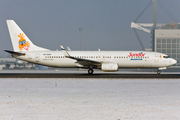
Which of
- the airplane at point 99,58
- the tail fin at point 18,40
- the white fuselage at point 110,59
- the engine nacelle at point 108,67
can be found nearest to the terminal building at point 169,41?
the airplane at point 99,58

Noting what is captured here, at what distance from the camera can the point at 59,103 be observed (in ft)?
40.8

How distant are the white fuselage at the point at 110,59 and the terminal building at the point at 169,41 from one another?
59.7 m

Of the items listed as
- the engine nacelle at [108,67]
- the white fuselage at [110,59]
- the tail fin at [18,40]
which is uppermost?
the tail fin at [18,40]

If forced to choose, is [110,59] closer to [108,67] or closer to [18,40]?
[108,67]

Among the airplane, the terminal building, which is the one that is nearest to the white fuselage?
the airplane

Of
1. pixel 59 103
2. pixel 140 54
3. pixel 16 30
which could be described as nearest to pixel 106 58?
pixel 140 54

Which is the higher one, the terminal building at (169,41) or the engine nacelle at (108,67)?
the terminal building at (169,41)

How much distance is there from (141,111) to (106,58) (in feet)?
90.5

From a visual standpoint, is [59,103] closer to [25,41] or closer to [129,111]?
[129,111]

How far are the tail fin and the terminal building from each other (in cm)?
6665

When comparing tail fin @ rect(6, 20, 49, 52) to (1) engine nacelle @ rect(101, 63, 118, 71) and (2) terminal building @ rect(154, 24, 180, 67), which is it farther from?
(2) terminal building @ rect(154, 24, 180, 67)

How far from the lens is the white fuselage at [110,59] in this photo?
1485 inches

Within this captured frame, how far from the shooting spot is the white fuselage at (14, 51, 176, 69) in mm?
37719

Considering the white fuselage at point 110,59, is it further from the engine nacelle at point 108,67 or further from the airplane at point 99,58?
the engine nacelle at point 108,67
